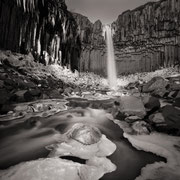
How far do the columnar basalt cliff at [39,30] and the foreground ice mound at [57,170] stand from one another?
1913 cm

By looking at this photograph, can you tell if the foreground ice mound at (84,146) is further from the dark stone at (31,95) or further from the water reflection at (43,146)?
the dark stone at (31,95)

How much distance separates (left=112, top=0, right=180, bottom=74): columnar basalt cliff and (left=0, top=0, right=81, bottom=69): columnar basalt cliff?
2183 centimetres

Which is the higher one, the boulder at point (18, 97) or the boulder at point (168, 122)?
the boulder at point (18, 97)

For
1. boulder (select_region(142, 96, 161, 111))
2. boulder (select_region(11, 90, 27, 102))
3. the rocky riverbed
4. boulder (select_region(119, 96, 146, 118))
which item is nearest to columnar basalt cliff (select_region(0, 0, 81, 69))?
boulder (select_region(11, 90, 27, 102))

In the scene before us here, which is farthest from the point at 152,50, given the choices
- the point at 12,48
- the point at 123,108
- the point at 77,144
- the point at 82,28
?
the point at 77,144

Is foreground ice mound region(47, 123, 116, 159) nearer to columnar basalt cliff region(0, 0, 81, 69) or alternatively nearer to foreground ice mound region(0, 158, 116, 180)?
foreground ice mound region(0, 158, 116, 180)

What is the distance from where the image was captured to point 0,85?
9.67 metres

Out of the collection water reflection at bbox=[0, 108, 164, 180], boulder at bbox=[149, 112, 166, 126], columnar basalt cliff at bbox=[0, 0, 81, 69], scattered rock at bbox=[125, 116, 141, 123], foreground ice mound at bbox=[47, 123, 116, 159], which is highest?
columnar basalt cliff at bbox=[0, 0, 81, 69]

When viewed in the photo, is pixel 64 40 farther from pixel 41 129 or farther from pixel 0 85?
pixel 41 129

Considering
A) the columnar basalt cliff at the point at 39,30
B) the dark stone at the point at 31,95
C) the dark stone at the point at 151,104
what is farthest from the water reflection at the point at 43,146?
the columnar basalt cliff at the point at 39,30

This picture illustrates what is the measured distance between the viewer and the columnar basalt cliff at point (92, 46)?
5272 centimetres

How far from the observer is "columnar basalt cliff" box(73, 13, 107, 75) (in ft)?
173

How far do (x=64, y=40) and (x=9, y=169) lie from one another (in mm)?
34320

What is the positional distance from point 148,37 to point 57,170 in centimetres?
5469
